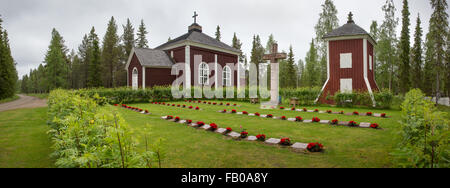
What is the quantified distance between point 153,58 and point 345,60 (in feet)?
62.2

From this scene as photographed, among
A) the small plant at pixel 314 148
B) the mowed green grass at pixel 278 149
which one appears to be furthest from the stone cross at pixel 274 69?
the small plant at pixel 314 148

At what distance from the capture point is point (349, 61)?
16.4 meters

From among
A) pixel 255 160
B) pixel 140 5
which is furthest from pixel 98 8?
pixel 255 160

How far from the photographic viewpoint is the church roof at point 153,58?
2241cm

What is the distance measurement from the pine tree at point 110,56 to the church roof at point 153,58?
2321 centimetres

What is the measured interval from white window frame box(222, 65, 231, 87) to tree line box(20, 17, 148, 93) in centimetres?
2520

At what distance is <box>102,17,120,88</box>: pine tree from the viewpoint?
141ft

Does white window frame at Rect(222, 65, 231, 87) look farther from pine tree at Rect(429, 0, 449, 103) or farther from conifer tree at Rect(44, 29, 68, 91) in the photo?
conifer tree at Rect(44, 29, 68, 91)

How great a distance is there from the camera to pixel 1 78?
2584 centimetres

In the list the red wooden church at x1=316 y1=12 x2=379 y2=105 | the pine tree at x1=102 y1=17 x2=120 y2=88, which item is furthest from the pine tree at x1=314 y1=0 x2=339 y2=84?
the pine tree at x1=102 y1=17 x2=120 y2=88

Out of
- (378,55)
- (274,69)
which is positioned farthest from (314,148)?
(378,55)

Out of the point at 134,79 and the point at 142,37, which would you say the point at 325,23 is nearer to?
the point at 134,79
